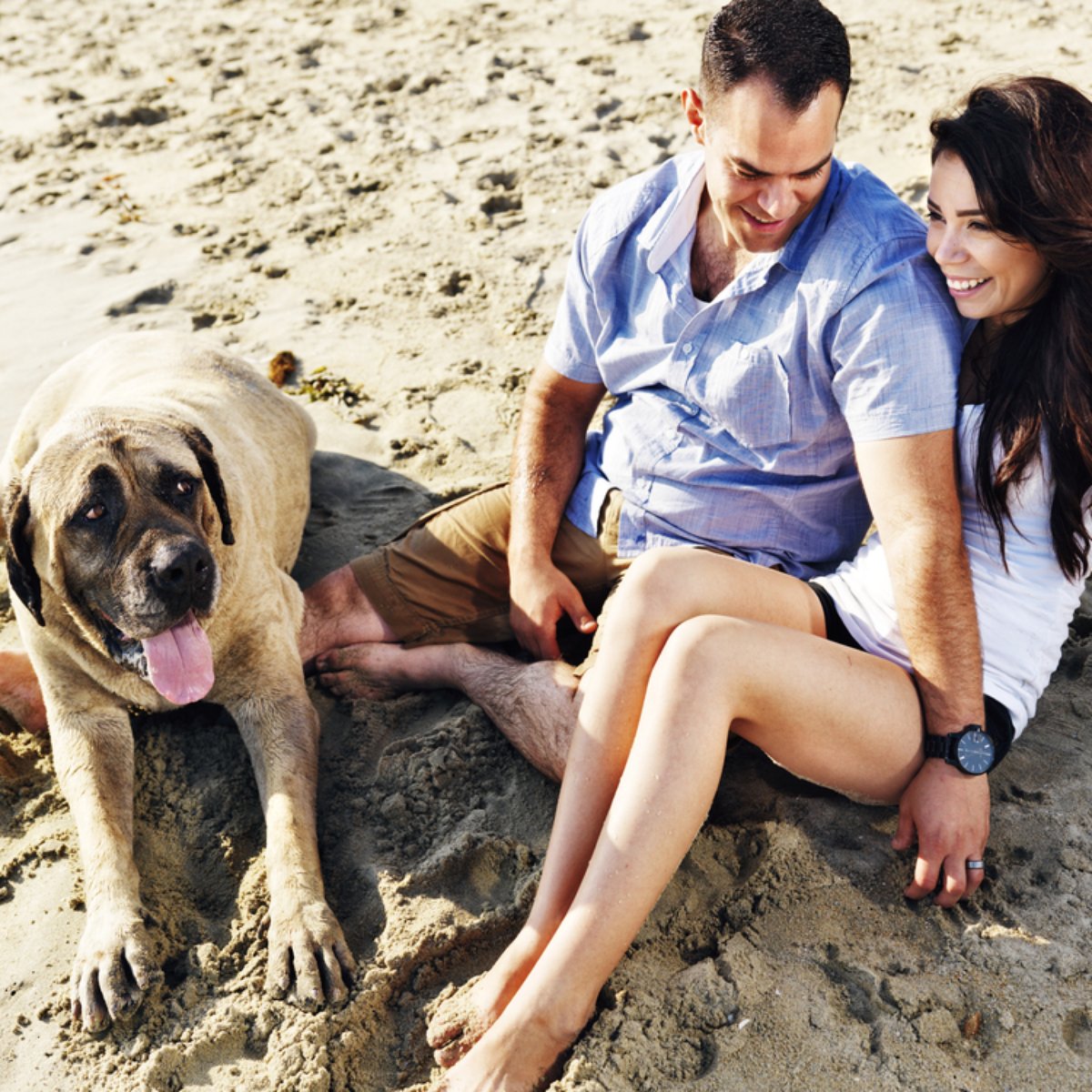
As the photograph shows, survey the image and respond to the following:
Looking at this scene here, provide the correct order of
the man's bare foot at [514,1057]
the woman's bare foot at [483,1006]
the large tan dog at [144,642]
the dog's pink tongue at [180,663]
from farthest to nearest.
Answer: the dog's pink tongue at [180,663] < the large tan dog at [144,642] < the woman's bare foot at [483,1006] < the man's bare foot at [514,1057]

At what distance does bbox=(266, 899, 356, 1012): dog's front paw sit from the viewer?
102 inches

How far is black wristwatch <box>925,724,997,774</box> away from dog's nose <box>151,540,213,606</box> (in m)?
1.78

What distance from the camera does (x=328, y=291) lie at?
17.0 ft

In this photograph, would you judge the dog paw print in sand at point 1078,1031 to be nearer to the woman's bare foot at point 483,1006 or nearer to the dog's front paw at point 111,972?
the woman's bare foot at point 483,1006

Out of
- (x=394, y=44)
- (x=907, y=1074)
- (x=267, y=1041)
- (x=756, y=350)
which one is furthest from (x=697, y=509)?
(x=394, y=44)

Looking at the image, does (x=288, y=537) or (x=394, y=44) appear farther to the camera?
(x=394, y=44)

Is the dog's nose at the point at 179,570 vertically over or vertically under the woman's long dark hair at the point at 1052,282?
under

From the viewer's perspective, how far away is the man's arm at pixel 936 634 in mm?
2527

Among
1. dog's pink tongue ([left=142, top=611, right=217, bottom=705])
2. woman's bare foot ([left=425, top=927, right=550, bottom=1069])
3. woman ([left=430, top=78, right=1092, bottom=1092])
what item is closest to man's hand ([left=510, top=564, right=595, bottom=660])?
woman ([left=430, top=78, right=1092, bottom=1092])

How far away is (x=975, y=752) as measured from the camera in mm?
2518

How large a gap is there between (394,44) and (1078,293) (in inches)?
213

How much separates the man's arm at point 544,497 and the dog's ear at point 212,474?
77 cm

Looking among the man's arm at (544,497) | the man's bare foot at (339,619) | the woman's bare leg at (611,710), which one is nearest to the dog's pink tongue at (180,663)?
the man's bare foot at (339,619)

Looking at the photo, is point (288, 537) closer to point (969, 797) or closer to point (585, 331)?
point (585, 331)
